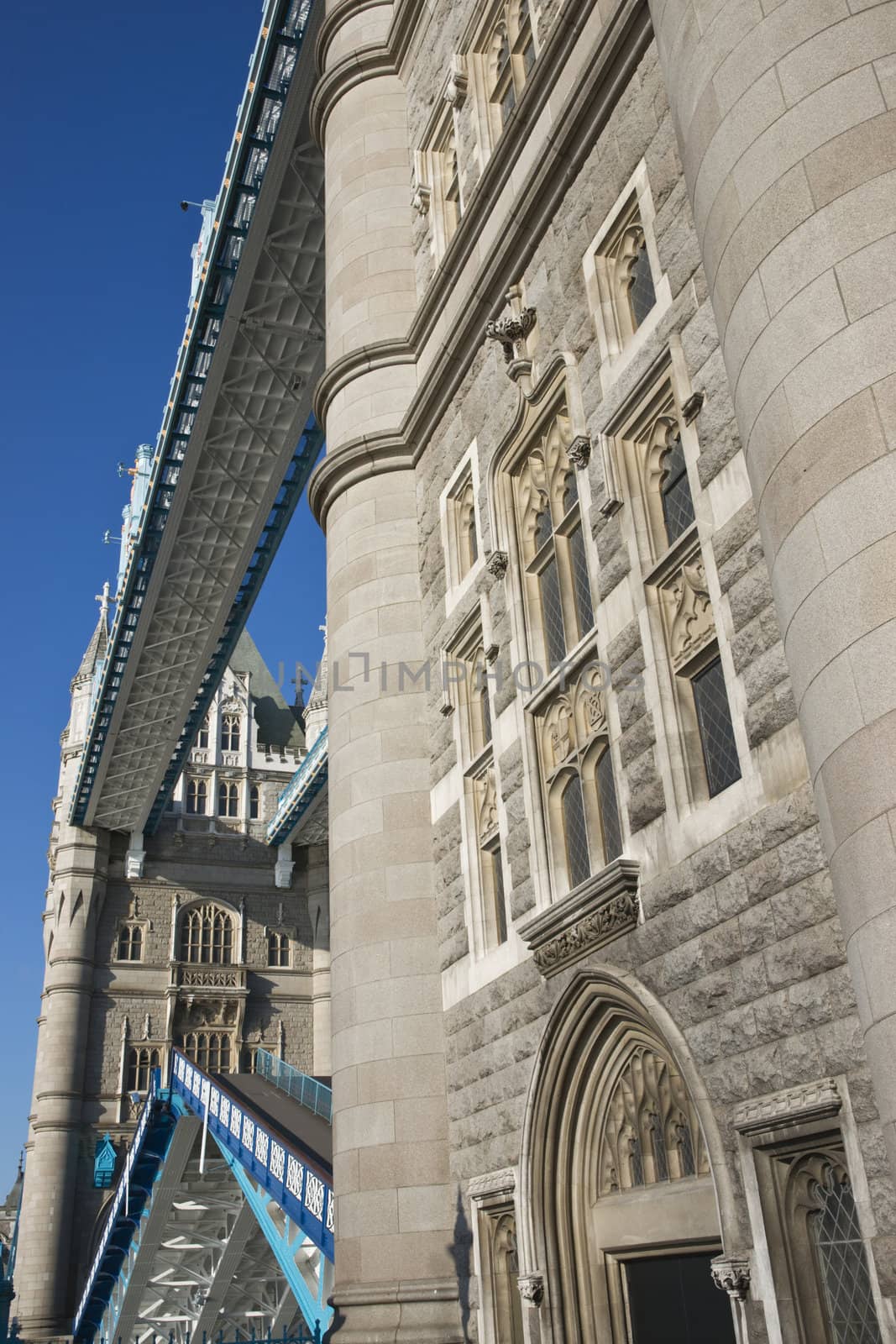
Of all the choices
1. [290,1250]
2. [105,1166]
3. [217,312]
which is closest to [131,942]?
[105,1166]

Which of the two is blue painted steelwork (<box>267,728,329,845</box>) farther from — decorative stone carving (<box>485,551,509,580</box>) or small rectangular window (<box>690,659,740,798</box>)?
small rectangular window (<box>690,659,740,798</box>)

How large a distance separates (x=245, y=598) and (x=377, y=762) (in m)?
24.7

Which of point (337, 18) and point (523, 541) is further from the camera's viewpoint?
point (337, 18)

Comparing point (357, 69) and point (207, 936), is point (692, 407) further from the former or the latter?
point (207, 936)

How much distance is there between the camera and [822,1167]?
6828mm

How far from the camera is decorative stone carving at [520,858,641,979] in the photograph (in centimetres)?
879

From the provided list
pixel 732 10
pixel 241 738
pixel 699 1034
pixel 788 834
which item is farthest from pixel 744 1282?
pixel 241 738

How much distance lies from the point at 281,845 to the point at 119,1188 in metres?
19.1

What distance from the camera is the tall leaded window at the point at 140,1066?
44906mm

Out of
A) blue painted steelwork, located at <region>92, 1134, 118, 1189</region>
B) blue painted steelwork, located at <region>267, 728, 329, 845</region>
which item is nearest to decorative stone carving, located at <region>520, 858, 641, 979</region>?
blue painted steelwork, located at <region>267, 728, 329, 845</region>

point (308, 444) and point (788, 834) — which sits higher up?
point (308, 444)

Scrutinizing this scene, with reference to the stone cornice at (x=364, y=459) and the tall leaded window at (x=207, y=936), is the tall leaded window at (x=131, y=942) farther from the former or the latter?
the stone cornice at (x=364, y=459)

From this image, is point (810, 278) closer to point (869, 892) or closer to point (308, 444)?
point (869, 892)

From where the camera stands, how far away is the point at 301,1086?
29562 mm
